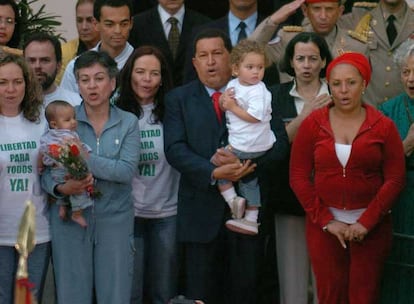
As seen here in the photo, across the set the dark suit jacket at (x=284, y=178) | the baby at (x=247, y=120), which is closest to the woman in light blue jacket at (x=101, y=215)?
the baby at (x=247, y=120)

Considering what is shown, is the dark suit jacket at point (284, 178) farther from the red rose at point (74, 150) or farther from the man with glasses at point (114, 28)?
the red rose at point (74, 150)

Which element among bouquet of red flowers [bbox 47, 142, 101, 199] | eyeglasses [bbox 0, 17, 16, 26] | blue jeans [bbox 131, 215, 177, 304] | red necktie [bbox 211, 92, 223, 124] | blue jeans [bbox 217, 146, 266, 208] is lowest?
blue jeans [bbox 131, 215, 177, 304]

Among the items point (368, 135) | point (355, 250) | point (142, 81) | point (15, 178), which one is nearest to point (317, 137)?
point (368, 135)

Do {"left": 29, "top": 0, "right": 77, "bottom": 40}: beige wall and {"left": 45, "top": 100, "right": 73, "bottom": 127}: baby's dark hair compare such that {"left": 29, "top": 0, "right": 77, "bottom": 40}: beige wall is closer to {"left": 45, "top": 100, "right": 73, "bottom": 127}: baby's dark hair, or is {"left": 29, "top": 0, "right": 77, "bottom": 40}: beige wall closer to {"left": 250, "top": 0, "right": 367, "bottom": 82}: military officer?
{"left": 250, "top": 0, "right": 367, "bottom": 82}: military officer

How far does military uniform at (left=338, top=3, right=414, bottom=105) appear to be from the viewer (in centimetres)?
752

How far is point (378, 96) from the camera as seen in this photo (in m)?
7.55

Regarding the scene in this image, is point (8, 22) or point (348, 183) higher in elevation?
point (8, 22)

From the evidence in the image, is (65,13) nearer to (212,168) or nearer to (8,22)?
(8,22)

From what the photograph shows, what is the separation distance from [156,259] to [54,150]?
1204mm

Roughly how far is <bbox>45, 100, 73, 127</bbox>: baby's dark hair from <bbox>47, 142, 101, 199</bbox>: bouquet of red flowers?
9.2 inches

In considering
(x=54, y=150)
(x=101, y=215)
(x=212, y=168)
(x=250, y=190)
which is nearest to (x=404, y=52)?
(x=250, y=190)

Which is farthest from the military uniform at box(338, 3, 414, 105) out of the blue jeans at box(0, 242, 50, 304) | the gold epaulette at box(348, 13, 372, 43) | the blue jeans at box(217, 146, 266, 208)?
the blue jeans at box(0, 242, 50, 304)

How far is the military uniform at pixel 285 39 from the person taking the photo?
7562 mm

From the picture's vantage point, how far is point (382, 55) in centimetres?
760
